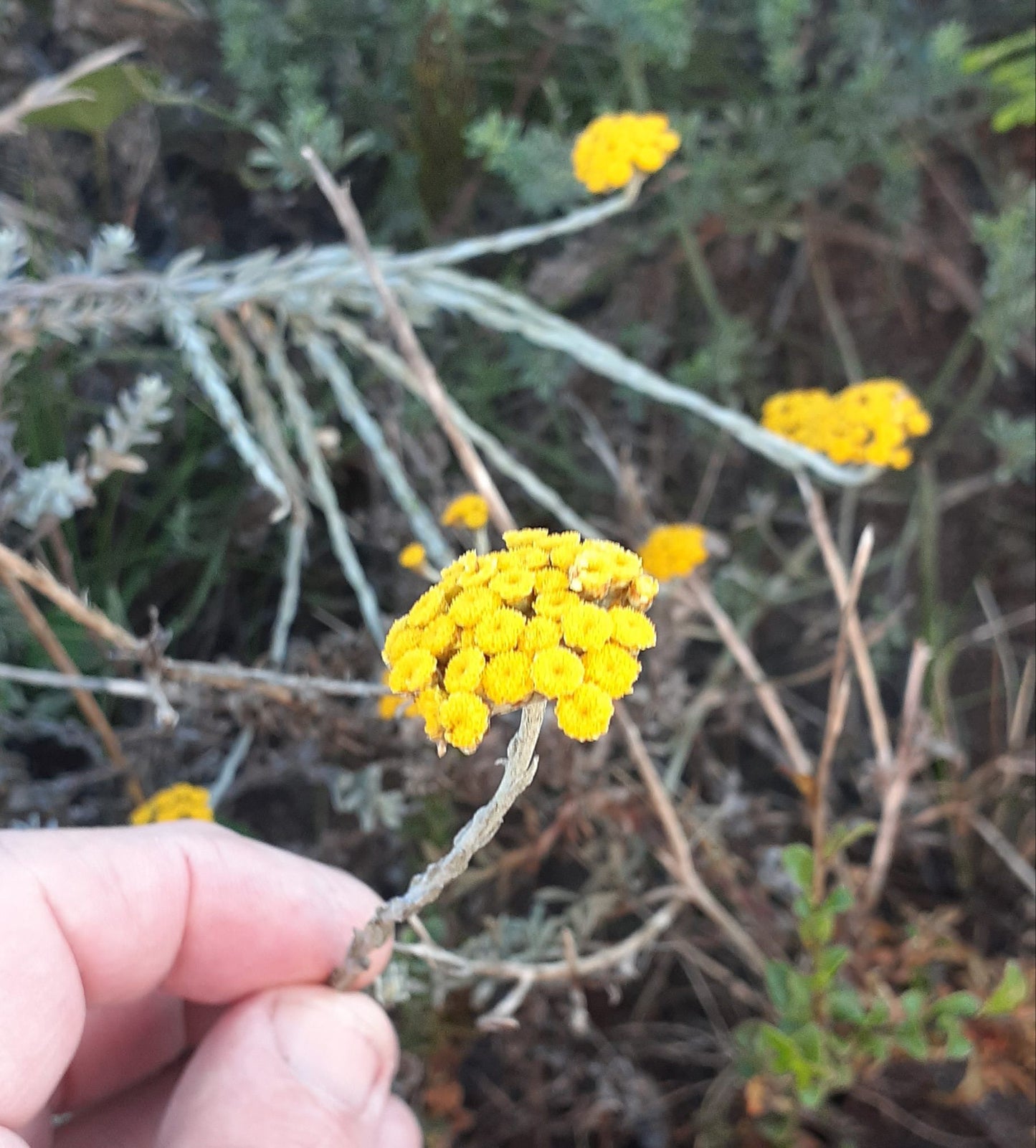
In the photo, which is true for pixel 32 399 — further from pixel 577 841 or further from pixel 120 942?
pixel 577 841

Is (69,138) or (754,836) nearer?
(754,836)

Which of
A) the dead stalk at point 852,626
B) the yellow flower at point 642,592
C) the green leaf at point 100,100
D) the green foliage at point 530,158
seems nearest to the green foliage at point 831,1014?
the dead stalk at point 852,626

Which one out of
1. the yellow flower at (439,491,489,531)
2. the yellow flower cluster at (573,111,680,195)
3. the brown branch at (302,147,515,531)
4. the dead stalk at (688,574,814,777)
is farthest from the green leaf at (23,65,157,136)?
the dead stalk at (688,574,814,777)

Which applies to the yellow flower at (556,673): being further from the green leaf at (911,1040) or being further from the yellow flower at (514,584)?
the green leaf at (911,1040)

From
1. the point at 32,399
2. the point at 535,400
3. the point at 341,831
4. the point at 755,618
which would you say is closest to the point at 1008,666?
the point at 755,618

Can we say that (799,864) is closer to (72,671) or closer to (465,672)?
(465,672)

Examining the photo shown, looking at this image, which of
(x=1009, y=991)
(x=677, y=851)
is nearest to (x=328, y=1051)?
(x=677, y=851)

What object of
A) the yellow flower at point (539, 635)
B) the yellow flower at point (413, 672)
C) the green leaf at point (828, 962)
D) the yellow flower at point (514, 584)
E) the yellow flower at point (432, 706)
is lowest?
the green leaf at point (828, 962)

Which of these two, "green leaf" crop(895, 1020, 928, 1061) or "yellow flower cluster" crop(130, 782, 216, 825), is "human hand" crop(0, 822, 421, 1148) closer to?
"yellow flower cluster" crop(130, 782, 216, 825)
